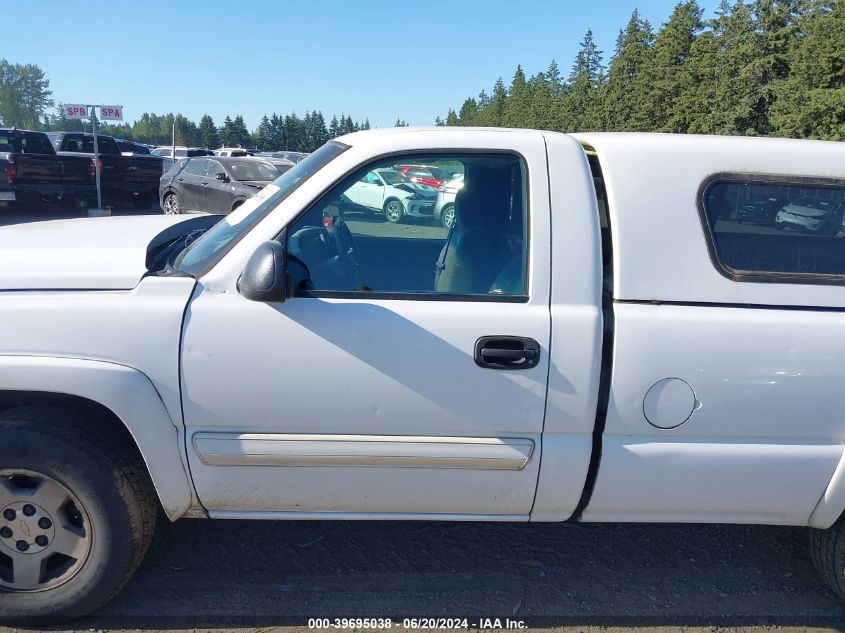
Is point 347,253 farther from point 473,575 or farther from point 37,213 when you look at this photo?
point 37,213

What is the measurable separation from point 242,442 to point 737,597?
2.25m

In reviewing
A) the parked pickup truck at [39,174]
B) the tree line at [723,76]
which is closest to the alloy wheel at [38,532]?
the parked pickup truck at [39,174]

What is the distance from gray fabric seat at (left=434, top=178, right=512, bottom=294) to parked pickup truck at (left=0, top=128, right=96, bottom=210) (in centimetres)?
1410

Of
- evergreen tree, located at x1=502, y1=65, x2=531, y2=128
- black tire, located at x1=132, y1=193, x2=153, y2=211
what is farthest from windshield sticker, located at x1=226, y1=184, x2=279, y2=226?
evergreen tree, located at x1=502, y1=65, x2=531, y2=128

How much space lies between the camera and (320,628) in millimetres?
2682

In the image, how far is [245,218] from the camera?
Result: 2.66m

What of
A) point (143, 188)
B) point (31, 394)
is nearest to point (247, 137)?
point (143, 188)

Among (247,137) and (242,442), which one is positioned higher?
(247,137)

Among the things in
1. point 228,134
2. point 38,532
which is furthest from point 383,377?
point 228,134

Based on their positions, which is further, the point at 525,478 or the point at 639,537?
the point at 639,537

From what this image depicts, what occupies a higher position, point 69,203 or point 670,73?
point 670,73

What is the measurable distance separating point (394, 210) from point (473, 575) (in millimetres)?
1682

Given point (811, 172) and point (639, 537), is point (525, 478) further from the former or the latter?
point (811, 172)

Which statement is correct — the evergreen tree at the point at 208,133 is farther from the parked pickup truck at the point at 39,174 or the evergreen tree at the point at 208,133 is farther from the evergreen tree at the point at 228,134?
the parked pickup truck at the point at 39,174
